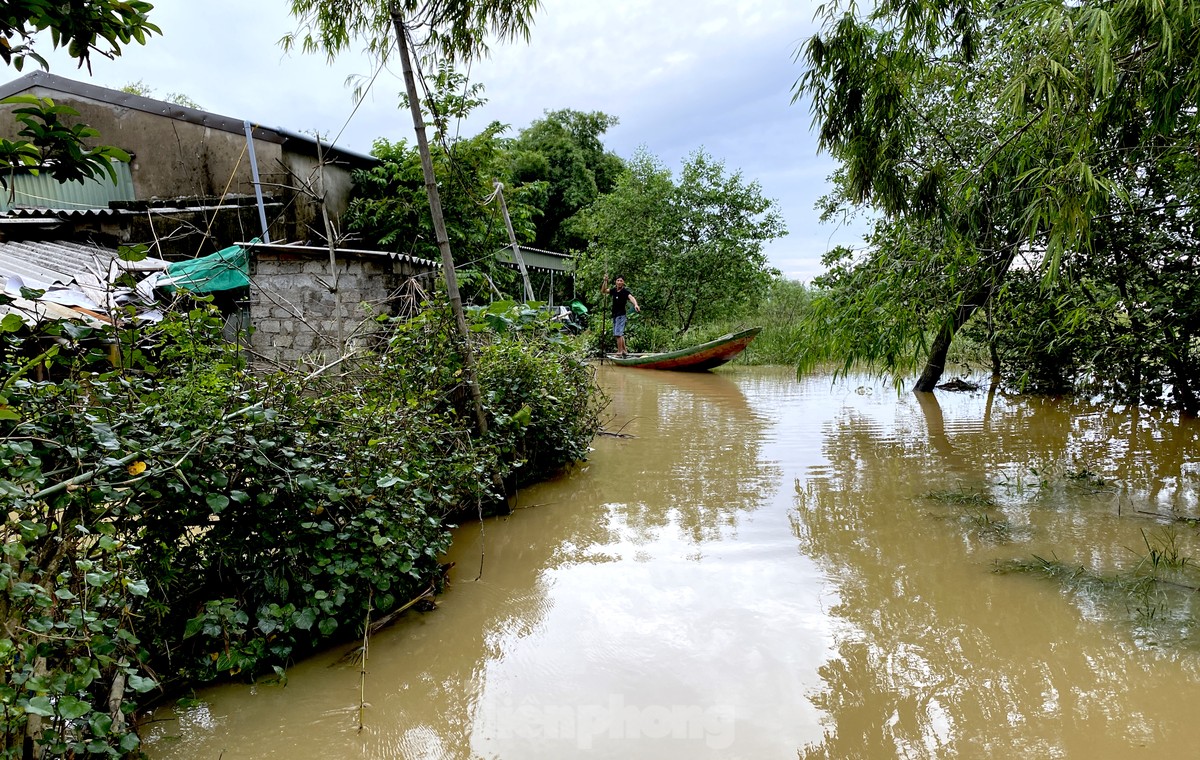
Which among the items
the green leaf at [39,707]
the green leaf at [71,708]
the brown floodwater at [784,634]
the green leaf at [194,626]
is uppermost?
the green leaf at [39,707]

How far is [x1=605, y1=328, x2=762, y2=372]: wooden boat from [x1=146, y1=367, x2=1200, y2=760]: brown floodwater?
341 inches

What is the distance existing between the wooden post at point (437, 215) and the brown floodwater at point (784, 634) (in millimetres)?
985

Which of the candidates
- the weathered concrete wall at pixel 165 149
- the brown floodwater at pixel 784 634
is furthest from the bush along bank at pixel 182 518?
the weathered concrete wall at pixel 165 149

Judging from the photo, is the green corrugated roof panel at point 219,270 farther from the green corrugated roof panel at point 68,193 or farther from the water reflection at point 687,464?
the water reflection at point 687,464

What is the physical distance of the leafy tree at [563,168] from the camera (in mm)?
24719

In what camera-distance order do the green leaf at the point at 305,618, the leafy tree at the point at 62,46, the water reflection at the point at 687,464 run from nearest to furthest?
the leafy tree at the point at 62,46
the green leaf at the point at 305,618
the water reflection at the point at 687,464

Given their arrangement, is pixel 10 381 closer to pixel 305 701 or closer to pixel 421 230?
pixel 305 701

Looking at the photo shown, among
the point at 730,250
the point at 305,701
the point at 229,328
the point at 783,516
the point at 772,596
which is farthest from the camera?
the point at 730,250

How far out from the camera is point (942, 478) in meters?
6.08

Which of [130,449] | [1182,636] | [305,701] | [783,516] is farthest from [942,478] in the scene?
[130,449]

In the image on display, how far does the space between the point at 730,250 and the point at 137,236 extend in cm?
1333

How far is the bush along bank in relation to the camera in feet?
6.40

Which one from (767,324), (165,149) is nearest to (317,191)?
(165,149)

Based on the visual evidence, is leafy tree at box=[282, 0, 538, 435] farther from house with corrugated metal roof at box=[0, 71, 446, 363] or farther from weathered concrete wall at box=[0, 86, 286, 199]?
weathered concrete wall at box=[0, 86, 286, 199]
